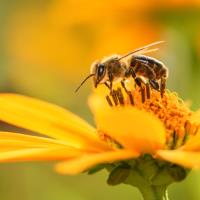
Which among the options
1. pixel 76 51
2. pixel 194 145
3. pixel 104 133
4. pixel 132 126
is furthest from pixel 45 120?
pixel 76 51

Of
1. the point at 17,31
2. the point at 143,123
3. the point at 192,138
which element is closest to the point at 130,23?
the point at 17,31

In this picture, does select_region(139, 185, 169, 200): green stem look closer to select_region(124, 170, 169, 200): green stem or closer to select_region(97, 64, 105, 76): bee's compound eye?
select_region(124, 170, 169, 200): green stem

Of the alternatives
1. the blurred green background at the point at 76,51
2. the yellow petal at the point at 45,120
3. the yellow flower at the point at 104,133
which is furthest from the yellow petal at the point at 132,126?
the blurred green background at the point at 76,51

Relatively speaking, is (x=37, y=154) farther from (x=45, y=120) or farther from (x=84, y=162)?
(x=45, y=120)

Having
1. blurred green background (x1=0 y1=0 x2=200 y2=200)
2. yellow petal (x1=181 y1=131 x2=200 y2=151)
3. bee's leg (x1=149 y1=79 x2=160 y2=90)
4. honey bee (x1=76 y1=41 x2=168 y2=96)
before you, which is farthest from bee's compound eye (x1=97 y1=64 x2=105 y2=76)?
blurred green background (x1=0 y1=0 x2=200 y2=200)

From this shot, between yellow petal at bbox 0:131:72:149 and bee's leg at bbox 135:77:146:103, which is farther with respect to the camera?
bee's leg at bbox 135:77:146:103

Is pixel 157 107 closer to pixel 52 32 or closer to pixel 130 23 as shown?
pixel 130 23

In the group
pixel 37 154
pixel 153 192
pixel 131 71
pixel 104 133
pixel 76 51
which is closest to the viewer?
pixel 37 154
